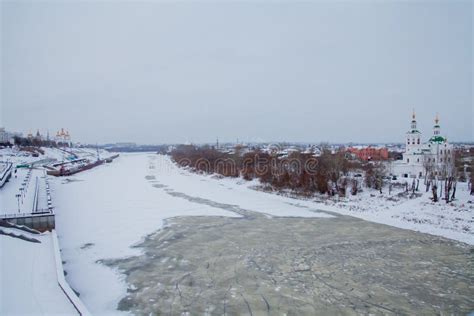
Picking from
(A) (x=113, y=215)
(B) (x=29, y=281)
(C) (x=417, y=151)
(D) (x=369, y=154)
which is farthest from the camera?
(D) (x=369, y=154)

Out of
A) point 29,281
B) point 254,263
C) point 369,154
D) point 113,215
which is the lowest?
point 254,263

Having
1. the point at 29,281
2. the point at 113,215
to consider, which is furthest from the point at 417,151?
the point at 29,281

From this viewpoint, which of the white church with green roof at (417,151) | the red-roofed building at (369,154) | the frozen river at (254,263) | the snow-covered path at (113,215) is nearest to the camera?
the frozen river at (254,263)

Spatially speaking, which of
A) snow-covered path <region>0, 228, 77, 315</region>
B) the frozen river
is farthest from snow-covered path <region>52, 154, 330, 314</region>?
snow-covered path <region>0, 228, 77, 315</region>

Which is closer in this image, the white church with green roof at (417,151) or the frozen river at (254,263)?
the frozen river at (254,263)

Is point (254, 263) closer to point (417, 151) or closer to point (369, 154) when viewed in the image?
point (417, 151)

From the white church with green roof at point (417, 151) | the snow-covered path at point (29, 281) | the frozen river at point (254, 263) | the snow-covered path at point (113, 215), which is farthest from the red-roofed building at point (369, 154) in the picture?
the snow-covered path at point (29, 281)

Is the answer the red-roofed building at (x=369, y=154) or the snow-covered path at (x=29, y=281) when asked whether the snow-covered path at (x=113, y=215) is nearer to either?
the snow-covered path at (x=29, y=281)

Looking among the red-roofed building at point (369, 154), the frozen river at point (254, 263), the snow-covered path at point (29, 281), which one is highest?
the red-roofed building at point (369, 154)

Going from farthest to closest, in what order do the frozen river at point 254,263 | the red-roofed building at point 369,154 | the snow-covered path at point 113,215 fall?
the red-roofed building at point 369,154 < the snow-covered path at point 113,215 < the frozen river at point 254,263
